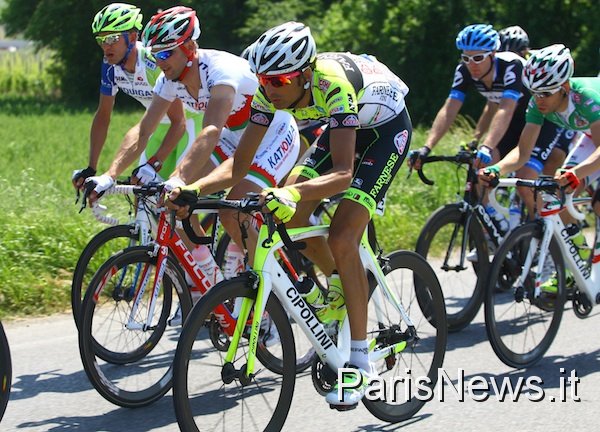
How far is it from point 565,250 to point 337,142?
246 cm

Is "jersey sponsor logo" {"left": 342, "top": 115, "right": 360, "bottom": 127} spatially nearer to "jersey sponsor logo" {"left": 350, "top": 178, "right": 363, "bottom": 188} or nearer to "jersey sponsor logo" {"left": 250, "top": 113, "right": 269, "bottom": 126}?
"jersey sponsor logo" {"left": 350, "top": 178, "right": 363, "bottom": 188}

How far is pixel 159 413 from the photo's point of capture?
18.8 feet

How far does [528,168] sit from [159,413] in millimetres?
3851

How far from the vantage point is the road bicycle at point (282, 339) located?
4.72 meters

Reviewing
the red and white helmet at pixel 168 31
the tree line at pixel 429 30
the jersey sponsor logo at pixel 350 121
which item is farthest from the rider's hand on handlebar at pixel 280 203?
the tree line at pixel 429 30

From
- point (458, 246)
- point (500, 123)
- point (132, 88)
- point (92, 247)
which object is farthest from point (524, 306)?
point (132, 88)

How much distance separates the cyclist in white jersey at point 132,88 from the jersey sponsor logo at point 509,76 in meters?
2.54

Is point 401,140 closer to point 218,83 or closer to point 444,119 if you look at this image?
point 218,83

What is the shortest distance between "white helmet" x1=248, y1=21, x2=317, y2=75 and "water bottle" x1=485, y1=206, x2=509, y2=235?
3309mm

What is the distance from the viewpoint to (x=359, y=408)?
579 cm

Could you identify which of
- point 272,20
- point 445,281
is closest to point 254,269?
point 445,281

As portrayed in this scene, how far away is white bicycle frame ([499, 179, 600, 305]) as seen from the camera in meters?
6.62

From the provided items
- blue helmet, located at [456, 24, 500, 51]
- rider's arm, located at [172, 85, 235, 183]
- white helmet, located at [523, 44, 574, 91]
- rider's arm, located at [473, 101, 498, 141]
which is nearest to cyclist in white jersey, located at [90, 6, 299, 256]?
rider's arm, located at [172, 85, 235, 183]

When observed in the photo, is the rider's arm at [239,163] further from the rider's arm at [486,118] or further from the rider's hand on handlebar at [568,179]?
the rider's arm at [486,118]
